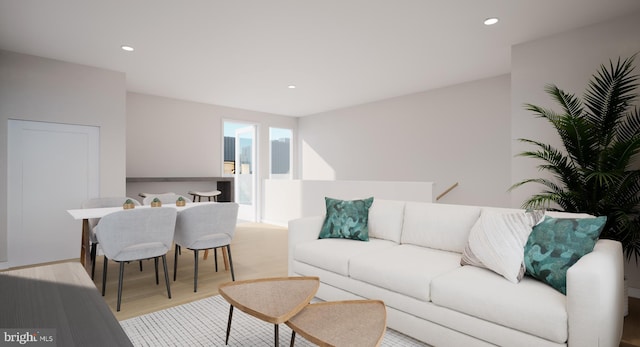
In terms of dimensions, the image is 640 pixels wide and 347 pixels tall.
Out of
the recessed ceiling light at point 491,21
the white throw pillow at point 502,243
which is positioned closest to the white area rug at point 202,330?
the white throw pillow at point 502,243

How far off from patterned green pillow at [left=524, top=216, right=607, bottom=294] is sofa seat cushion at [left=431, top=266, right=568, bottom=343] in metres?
0.08

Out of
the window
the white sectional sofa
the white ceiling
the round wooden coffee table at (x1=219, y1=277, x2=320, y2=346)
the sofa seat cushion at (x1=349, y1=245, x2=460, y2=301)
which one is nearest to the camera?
the white sectional sofa

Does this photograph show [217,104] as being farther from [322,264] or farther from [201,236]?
[322,264]

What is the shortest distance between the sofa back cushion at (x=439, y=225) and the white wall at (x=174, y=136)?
4801 mm

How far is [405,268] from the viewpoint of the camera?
2293 millimetres

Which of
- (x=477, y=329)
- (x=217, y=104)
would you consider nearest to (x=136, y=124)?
(x=217, y=104)

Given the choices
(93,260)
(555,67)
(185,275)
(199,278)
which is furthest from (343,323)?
(555,67)

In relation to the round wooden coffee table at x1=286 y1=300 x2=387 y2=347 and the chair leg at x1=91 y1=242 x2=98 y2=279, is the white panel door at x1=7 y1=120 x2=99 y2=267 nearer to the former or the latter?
the chair leg at x1=91 y1=242 x2=98 y2=279

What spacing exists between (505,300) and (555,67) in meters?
2.85

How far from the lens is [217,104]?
266 inches

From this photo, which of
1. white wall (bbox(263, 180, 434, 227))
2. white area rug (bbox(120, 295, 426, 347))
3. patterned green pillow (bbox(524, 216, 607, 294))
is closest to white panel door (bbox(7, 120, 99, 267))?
white area rug (bbox(120, 295, 426, 347))

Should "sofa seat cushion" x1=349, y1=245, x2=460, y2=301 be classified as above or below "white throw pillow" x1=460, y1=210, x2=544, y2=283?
below

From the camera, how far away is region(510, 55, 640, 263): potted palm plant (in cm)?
268

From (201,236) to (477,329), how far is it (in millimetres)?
2467
